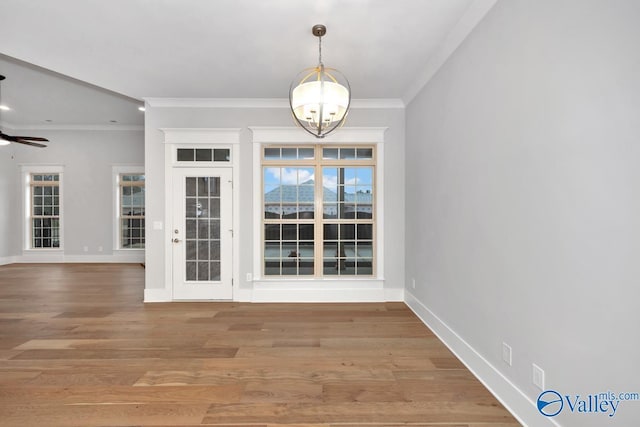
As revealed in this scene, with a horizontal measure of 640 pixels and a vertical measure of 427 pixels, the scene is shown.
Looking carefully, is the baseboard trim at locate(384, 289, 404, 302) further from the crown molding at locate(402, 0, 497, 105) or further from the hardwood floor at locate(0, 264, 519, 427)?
the crown molding at locate(402, 0, 497, 105)

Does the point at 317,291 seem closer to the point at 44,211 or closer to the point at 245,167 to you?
the point at 245,167

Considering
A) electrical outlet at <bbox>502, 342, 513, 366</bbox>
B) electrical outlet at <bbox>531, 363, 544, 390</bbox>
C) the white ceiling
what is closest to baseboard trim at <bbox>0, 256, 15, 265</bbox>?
the white ceiling

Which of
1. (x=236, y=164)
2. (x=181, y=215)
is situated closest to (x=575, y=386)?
(x=236, y=164)

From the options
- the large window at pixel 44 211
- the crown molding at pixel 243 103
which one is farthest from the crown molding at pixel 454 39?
the large window at pixel 44 211

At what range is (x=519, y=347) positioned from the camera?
6.21ft

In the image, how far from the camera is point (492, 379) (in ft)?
7.07

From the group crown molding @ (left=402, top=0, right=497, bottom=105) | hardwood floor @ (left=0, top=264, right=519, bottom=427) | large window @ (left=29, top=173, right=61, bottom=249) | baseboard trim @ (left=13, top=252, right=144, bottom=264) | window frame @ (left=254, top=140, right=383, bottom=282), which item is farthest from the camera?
large window @ (left=29, top=173, right=61, bottom=249)

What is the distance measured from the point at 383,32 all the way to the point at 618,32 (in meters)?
1.78

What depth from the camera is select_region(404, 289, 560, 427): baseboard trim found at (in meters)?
1.77

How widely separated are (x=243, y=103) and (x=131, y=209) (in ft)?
16.7

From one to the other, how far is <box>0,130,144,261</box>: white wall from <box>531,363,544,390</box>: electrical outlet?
8.12 m

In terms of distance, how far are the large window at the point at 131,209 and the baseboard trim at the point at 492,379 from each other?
23.4 feet

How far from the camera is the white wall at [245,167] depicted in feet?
13.9

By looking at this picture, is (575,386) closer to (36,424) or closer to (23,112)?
(36,424)
